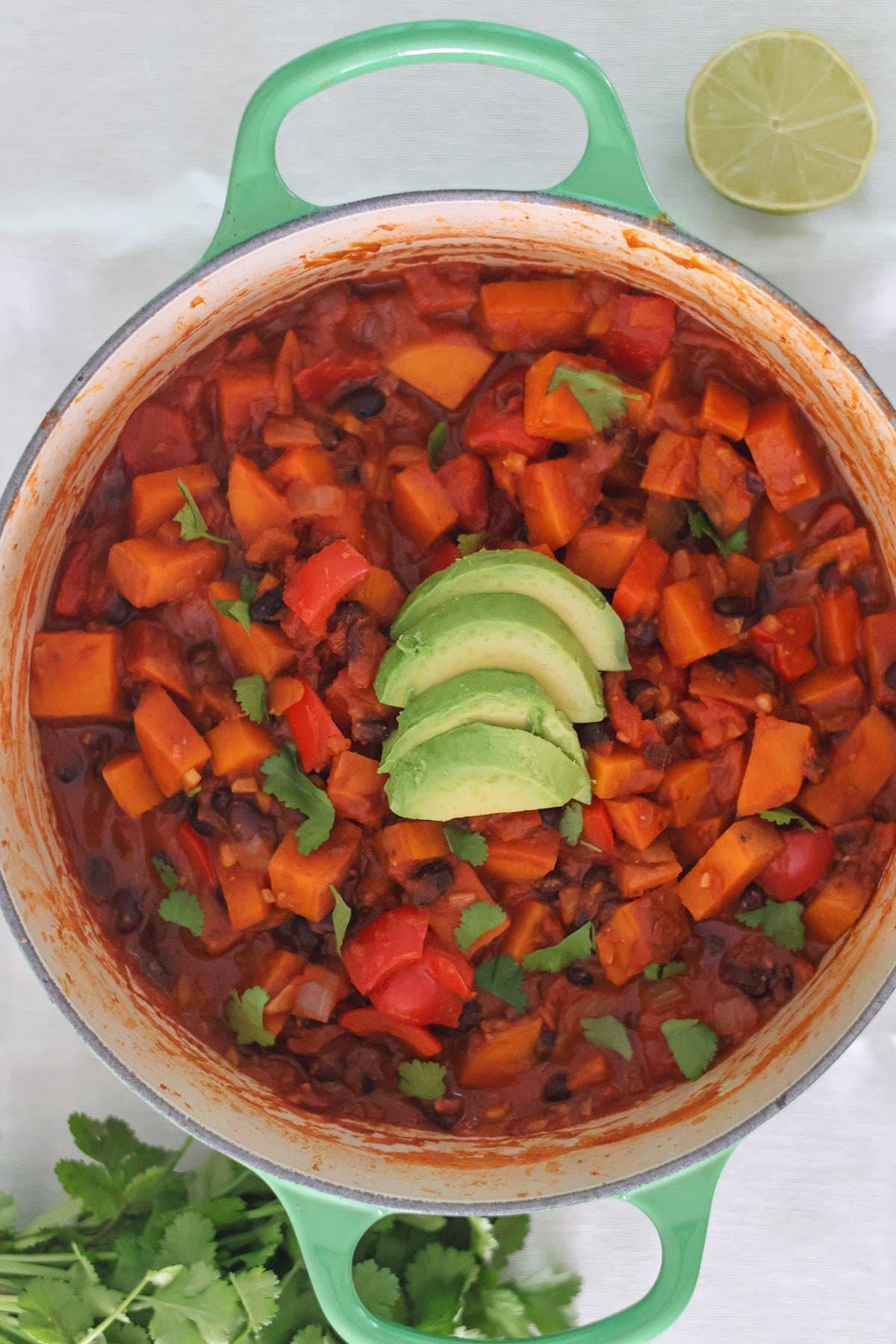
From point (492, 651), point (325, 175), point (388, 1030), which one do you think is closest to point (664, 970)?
point (388, 1030)

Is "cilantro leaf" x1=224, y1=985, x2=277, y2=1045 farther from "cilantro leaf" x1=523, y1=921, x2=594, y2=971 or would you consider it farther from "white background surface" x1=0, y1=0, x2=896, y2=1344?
"cilantro leaf" x1=523, y1=921, x2=594, y2=971

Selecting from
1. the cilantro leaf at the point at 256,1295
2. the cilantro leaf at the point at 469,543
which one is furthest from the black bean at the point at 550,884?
the cilantro leaf at the point at 256,1295

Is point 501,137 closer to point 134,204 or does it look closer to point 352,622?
point 134,204

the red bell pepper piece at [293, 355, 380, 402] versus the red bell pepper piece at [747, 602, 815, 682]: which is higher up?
the red bell pepper piece at [293, 355, 380, 402]

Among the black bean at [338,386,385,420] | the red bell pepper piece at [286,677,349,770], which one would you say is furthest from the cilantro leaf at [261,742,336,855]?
the black bean at [338,386,385,420]

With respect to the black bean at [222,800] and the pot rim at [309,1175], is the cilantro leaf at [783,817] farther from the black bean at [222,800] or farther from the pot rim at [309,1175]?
the black bean at [222,800]

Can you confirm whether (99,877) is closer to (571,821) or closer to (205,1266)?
(205,1266)

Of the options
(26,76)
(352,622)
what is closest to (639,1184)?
(352,622)
